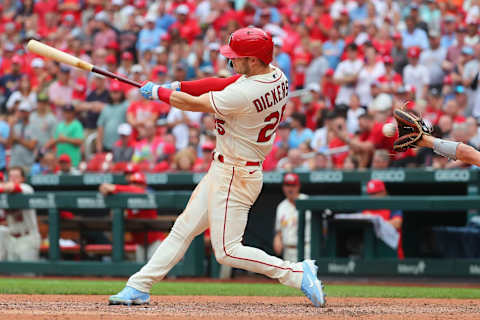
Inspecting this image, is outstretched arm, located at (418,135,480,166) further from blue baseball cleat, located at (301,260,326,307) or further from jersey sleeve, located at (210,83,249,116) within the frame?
jersey sleeve, located at (210,83,249,116)

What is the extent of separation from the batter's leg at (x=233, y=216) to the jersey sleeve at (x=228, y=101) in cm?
41

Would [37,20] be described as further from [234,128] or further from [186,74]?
[234,128]

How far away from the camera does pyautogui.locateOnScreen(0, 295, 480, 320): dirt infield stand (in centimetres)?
482

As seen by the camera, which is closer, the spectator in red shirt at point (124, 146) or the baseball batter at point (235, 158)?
the baseball batter at point (235, 158)

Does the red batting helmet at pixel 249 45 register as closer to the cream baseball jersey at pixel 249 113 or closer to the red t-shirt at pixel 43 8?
the cream baseball jersey at pixel 249 113

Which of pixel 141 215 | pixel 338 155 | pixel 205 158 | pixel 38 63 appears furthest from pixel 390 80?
pixel 38 63

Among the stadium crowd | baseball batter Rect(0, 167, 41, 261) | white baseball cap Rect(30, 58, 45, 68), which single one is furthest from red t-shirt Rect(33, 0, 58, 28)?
baseball batter Rect(0, 167, 41, 261)

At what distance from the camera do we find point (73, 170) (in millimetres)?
11547

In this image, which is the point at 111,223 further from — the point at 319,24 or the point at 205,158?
the point at 319,24

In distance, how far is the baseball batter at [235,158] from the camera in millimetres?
5148

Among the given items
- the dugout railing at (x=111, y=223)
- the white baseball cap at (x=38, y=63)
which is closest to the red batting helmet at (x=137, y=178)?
the dugout railing at (x=111, y=223)

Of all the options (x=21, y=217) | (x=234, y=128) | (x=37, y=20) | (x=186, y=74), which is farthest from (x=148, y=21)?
(x=234, y=128)

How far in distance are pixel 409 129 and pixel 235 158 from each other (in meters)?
1.21

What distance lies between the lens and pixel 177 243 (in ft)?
17.7
